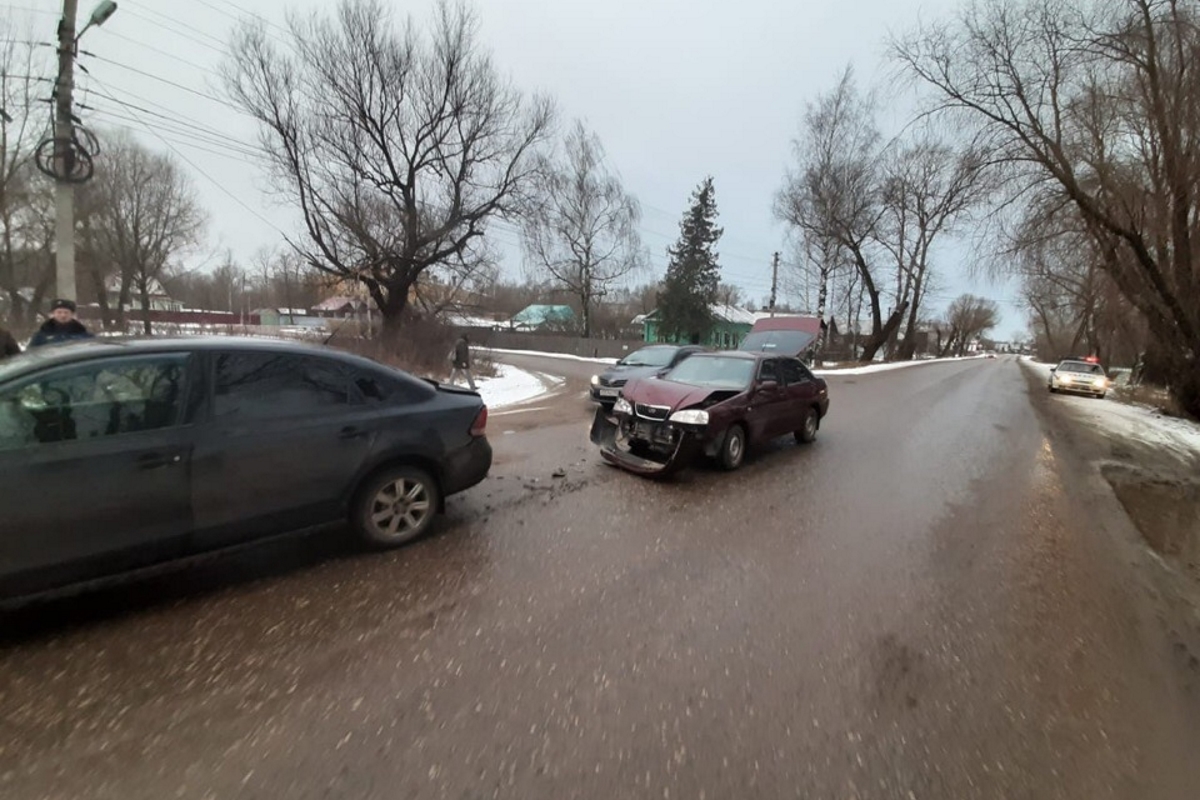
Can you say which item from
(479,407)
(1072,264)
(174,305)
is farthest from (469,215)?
(174,305)

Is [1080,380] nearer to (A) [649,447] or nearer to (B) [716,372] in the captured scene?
(B) [716,372]

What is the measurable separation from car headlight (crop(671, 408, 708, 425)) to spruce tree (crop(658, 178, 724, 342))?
3794 centimetres

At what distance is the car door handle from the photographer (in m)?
3.28

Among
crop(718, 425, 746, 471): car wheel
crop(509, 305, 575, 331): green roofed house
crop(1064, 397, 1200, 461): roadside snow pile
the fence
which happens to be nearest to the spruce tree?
the fence

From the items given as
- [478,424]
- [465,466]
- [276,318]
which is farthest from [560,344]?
[276,318]

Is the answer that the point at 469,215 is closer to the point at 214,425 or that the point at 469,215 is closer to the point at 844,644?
the point at 214,425

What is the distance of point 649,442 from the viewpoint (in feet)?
23.1

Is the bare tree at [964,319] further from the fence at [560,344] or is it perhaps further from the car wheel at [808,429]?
the car wheel at [808,429]

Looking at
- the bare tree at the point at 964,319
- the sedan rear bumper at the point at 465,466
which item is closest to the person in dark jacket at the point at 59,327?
the sedan rear bumper at the point at 465,466

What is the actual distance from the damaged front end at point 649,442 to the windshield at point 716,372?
926 millimetres

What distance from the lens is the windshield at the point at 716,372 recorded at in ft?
25.1

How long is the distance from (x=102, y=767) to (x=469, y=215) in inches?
875

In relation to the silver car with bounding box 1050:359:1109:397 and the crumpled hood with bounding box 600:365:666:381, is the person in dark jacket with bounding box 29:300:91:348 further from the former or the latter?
the silver car with bounding box 1050:359:1109:397

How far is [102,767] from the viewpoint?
2.25 meters
